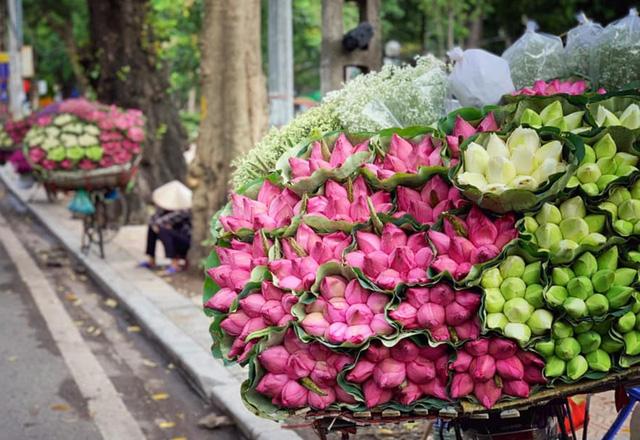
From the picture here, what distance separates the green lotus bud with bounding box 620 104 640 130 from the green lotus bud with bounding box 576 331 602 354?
0.71 m

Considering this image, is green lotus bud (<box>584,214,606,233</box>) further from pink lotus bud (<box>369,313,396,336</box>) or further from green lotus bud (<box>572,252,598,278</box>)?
pink lotus bud (<box>369,313,396,336</box>)

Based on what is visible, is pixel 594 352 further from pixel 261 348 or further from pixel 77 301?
pixel 77 301

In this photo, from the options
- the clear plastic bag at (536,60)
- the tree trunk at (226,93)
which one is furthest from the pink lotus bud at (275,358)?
the tree trunk at (226,93)

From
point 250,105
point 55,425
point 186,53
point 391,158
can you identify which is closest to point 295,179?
point 391,158

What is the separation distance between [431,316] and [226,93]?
744 cm

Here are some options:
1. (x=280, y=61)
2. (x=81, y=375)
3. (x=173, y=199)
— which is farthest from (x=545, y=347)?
(x=173, y=199)

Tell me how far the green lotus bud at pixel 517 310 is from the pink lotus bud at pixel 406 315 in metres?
0.28

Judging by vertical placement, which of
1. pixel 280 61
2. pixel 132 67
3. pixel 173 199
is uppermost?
pixel 132 67

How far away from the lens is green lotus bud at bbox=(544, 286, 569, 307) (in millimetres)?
2717

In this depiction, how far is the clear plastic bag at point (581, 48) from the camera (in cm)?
383

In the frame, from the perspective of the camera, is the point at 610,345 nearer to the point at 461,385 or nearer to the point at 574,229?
the point at 574,229

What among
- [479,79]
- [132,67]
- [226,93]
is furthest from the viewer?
[132,67]

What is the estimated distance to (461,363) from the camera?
107 inches

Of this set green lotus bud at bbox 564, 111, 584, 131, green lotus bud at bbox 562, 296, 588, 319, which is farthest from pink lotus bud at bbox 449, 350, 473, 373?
green lotus bud at bbox 564, 111, 584, 131
